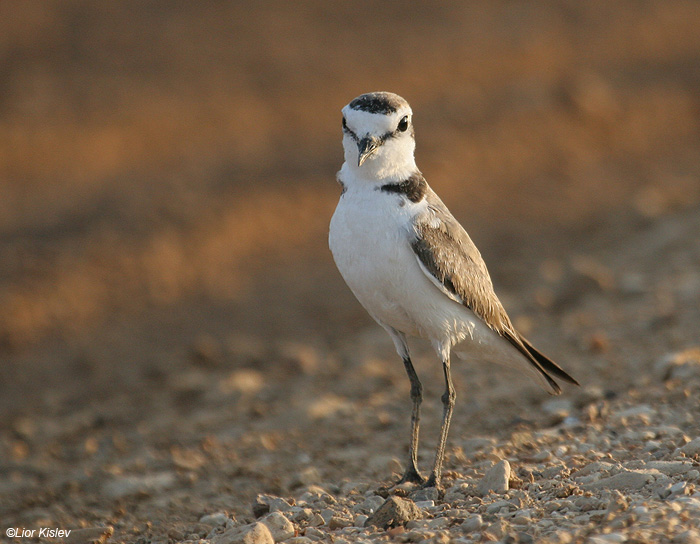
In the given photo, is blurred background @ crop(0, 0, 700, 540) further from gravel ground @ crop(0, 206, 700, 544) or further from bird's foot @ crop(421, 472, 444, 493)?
bird's foot @ crop(421, 472, 444, 493)

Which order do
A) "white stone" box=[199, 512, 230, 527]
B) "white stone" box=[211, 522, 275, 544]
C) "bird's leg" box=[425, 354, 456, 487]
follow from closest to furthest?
"white stone" box=[211, 522, 275, 544], "bird's leg" box=[425, 354, 456, 487], "white stone" box=[199, 512, 230, 527]

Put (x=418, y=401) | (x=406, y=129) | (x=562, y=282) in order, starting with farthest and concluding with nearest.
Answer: (x=562, y=282), (x=418, y=401), (x=406, y=129)

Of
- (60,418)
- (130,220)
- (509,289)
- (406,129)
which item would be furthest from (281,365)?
(406,129)

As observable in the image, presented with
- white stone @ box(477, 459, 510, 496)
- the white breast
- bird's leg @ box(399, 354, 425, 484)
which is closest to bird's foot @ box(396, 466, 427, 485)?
bird's leg @ box(399, 354, 425, 484)

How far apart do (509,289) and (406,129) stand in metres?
7.44

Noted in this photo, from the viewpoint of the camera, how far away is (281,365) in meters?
12.1

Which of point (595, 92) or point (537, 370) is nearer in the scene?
point (537, 370)

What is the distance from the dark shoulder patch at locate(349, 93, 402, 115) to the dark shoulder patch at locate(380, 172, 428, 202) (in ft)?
1.73

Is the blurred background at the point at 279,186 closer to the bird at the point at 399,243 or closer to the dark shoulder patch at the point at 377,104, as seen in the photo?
the bird at the point at 399,243

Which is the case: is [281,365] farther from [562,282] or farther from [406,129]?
[406,129]

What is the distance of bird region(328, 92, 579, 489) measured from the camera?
6.52m

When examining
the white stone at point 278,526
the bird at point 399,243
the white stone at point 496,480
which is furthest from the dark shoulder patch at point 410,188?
the white stone at point 278,526

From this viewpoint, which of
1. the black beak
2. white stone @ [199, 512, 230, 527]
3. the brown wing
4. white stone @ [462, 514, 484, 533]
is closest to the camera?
white stone @ [462, 514, 484, 533]

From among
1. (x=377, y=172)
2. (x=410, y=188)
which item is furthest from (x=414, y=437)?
(x=377, y=172)
